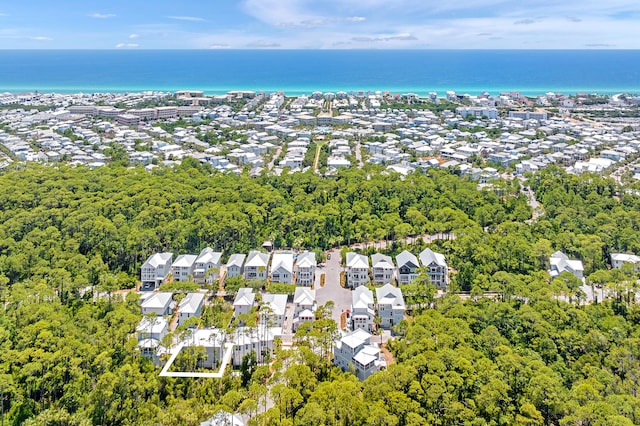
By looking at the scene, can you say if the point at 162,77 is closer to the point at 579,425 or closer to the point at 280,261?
the point at 280,261

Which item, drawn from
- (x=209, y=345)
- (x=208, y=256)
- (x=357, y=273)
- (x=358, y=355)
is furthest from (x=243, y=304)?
(x=358, y=355)

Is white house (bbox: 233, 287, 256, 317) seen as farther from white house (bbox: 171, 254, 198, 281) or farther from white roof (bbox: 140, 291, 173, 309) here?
white house (bbox: 171, 254, 198, 281)

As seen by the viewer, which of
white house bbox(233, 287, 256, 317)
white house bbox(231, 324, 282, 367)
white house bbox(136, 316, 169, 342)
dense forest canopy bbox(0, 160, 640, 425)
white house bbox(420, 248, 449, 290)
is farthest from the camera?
white house bbox(420, 248, 449, 290)

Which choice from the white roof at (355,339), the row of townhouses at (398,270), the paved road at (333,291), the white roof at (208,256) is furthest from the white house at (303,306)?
the white roof at (208,256)

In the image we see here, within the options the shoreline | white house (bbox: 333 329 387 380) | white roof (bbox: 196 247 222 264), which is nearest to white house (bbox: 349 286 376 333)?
white house (bbox: 333 329 387 380)

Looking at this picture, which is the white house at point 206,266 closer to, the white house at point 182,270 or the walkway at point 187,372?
the white house at point 182,270

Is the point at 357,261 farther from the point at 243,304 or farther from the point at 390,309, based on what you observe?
the point at 243,304
